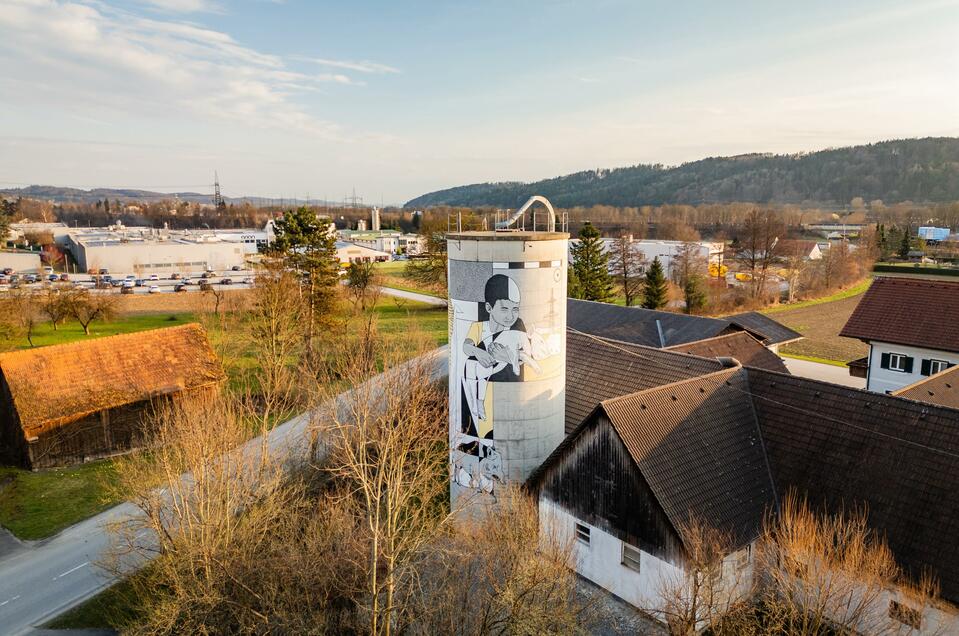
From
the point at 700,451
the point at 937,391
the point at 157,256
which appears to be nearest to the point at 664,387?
the point at 700,451

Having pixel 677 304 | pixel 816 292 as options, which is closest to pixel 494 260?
pixel 677 304

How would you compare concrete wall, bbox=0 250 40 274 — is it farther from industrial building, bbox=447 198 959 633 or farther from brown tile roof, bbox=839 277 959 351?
brown tile roof, bbox=839 277 959 351

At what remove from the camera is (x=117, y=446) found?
89.4 feet

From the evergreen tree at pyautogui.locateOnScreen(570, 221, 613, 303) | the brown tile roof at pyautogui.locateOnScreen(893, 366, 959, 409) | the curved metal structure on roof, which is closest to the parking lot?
the evergreen tree at pyautogui.locateOnScreen(570, 221, 613, 303)

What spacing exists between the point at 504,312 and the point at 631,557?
279 inches

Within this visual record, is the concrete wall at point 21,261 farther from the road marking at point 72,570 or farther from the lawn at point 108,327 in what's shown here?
the road marking at point 72,570

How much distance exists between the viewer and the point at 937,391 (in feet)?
64.5

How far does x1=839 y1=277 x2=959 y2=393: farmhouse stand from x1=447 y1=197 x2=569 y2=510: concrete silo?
20.9m

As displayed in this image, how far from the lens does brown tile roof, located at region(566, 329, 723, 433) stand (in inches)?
790

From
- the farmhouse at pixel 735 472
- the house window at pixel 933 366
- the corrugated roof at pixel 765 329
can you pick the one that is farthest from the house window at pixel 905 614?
the corrugated roof at pixel 765 329

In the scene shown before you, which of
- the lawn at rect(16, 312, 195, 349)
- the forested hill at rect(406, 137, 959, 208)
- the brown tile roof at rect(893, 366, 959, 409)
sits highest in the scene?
the forested hill at rect(406, 137, 959, 208)

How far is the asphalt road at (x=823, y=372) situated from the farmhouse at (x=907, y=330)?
3843 millimetres

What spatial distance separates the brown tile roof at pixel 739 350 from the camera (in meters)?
25.4

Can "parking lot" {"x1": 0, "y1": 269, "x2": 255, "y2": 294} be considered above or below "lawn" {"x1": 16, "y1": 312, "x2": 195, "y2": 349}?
above
